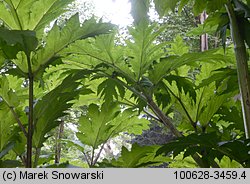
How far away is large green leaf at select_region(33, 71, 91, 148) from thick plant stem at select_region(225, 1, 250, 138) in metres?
0.24

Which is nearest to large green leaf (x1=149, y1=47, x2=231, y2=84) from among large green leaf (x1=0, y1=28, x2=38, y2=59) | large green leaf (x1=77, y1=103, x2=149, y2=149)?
large green leaf (x1=77, y1=103, x2=149, y2=149)

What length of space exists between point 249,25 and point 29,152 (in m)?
0.40

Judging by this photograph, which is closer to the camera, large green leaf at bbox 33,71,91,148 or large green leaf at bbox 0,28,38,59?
large green leaf at bbox 0,28,38,59

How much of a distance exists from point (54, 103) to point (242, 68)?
303 mm

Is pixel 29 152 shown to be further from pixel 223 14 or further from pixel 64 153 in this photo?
pixel 64 153

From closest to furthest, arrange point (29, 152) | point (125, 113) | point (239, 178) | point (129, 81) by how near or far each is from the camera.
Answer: point (239, 178) → point (29, 152) → point (129, 81) → point (125, 113)

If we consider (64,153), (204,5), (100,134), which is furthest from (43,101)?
(64,153)

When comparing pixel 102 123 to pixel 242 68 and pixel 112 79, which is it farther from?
pixel 242 68

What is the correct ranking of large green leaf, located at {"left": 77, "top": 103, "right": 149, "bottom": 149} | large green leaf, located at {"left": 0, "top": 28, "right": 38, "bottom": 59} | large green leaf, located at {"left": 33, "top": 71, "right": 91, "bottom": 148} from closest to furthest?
large green leaf, located at {"left": 0, "top": 28, "right": 38, "bottom": 59} → large green leaf, located at {"left": 33, "top": 71, "right": 91, "bottom": 148} → large green leaf, located at {"left": 77, "top": 103, "right": 149, "bottom": 149}

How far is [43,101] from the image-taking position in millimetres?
560

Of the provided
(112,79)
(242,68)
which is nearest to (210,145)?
(242,68)

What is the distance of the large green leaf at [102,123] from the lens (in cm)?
70

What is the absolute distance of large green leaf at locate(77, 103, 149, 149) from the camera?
2.29 ft

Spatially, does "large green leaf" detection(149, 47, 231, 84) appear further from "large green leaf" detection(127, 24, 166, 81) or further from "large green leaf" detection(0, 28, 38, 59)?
"large green leaf" detection(0, 28, 38, 59)
